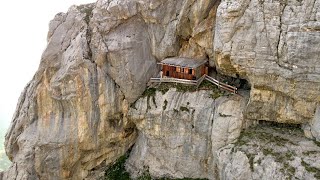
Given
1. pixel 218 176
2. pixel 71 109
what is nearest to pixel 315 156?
pixel 218 176

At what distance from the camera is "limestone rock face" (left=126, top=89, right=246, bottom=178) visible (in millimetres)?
28469

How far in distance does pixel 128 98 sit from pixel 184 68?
21.3ft

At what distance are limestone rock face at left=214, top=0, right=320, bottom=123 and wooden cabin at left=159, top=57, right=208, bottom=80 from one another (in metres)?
3.74

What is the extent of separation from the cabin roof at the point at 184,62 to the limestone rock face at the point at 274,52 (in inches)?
147

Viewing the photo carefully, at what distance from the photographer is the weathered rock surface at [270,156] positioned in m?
23.8

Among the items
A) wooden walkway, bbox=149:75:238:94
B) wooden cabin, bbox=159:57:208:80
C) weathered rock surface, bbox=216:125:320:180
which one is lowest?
weathered rock surface, bbox=216:125:320:180

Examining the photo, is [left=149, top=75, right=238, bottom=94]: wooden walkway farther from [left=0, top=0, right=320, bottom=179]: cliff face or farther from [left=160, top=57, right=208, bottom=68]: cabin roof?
[left=160, top=57, right=208, bottom=68]: cabin roof

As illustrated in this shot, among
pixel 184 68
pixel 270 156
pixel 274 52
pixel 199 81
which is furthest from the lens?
pixel 184 68

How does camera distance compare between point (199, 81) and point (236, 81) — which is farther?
point (199, 81)

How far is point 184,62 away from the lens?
32.1 m

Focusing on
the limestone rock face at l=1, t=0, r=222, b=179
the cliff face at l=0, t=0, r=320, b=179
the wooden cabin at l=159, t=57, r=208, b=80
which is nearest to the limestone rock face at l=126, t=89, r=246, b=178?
the cliff face at l=0, t=0, r=320, b=179

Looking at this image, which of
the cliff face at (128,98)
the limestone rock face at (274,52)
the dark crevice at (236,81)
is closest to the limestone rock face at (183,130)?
the cliff face at (128,98)

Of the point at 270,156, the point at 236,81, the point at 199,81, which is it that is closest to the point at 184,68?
the point at 199,81

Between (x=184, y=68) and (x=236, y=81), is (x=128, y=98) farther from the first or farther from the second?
(x=236, y=81)
